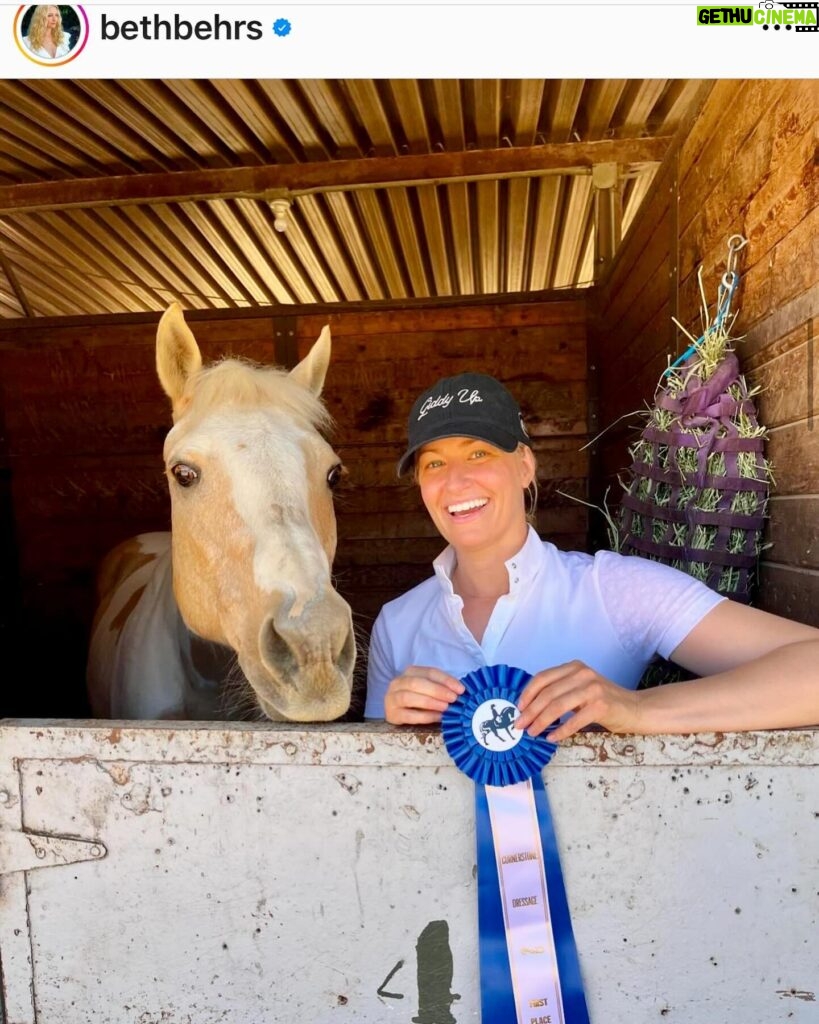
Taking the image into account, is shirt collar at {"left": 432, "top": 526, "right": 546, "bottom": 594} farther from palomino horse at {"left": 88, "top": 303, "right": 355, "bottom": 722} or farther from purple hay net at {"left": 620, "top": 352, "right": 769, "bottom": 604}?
purple hay net at {"left": 620, "top": 352, "right": 769, "bottom": 604}

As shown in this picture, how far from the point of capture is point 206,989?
1323mm

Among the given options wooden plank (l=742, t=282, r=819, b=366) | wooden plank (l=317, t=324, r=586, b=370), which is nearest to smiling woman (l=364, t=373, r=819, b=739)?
wooden plank (l=742, t=282, r=819, b=366)

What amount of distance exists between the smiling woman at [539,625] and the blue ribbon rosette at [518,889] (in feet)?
0.22

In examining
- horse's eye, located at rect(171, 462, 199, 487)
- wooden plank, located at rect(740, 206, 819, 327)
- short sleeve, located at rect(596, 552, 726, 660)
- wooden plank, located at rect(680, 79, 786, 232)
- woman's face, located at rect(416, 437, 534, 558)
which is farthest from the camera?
wooden plank, located at rect(680, 79, 786, 232)

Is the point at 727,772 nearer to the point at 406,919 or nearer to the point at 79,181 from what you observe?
the point at 406,919

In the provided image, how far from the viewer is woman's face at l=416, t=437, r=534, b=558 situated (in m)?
1.85

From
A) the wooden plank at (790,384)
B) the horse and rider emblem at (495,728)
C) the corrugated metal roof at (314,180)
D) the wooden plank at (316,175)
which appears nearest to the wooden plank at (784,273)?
the wooden plank at (790,384)

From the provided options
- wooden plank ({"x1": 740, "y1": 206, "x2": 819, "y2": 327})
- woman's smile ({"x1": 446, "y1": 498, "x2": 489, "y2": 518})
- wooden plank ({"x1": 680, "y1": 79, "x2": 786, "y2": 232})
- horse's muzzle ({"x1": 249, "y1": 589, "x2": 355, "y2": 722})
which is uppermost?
wooden plank ({"x1": 680, "y1": 79, "x2": 786, "y2": 232})

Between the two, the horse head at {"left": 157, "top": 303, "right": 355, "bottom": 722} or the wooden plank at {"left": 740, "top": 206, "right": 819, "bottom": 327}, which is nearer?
the horse head at {"left": 157, "top": 303, "right": 355, "bottom": 722}

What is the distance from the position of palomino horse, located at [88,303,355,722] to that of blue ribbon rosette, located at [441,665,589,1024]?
0.33 metres

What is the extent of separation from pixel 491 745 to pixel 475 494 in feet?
2.48

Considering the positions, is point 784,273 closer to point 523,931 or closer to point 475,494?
point 475,494

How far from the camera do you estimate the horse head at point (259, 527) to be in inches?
57.9

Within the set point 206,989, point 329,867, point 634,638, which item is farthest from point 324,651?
point 634,638
